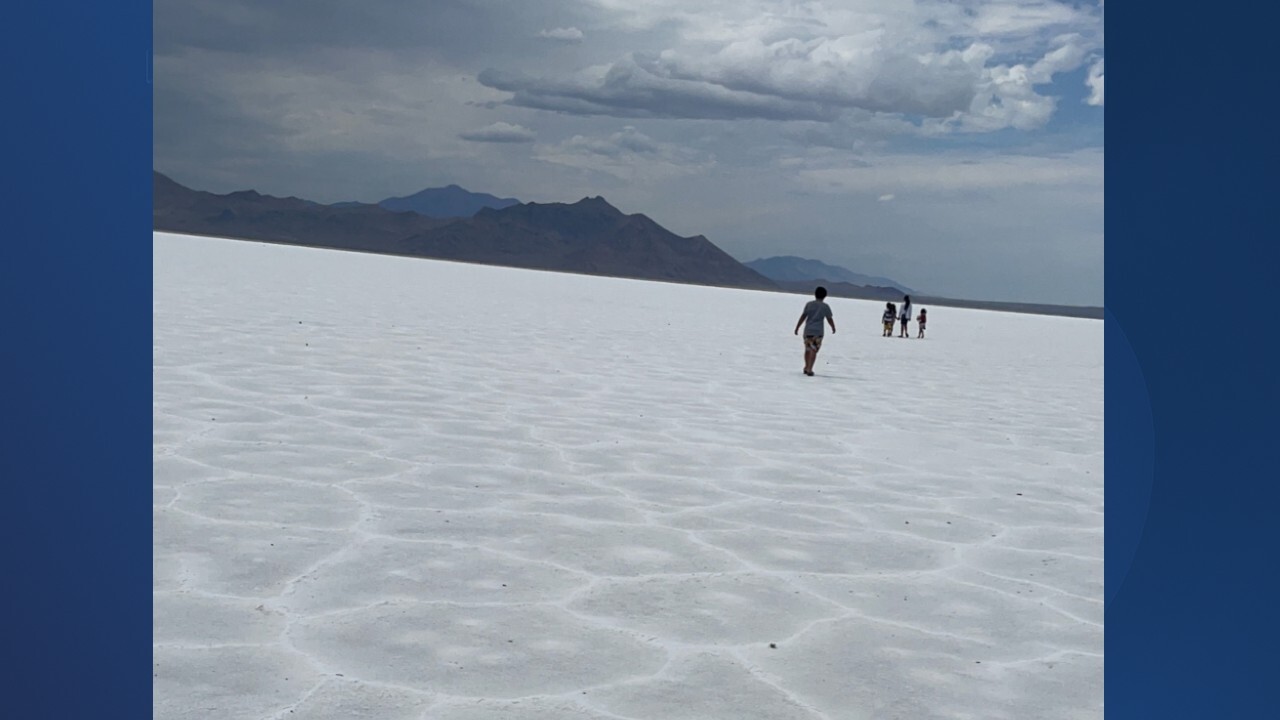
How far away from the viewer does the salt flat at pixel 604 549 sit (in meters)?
3.39

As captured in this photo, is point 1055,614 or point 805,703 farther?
point 1055,614

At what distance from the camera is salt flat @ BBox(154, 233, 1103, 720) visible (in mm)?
3389

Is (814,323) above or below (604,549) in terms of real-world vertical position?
above

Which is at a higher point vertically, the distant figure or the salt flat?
the distant figure

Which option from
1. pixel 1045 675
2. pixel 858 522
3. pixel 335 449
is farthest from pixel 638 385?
pixel 1045 675

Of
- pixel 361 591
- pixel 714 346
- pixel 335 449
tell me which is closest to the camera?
pixel 361 591

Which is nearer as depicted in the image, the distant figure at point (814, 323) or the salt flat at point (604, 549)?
the salt flat at point (604, 549)

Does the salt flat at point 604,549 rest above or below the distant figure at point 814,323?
below

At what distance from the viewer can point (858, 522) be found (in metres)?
5.67

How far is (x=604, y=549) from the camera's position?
4875 millimetres

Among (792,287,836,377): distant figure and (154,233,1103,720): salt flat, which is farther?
(792,287,836,377): distant figure

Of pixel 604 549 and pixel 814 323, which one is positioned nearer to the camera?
pixel 604 549
